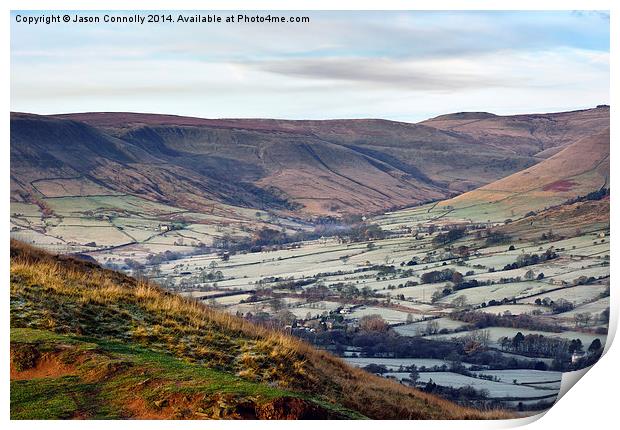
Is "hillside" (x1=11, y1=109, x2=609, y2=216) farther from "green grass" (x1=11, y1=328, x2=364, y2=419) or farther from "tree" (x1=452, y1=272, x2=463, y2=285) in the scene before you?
"green grass" (x1=11, y1=328, x2=364, y2=419)

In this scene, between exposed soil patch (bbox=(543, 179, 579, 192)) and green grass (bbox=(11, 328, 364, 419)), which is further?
exposed soil patch (bbox=(543, 179, 579, 192))

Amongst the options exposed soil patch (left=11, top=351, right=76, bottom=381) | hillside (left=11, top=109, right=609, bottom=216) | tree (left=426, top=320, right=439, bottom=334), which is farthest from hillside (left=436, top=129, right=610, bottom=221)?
exposed soil patch (left=11, top=351, right=76, bottom=381)

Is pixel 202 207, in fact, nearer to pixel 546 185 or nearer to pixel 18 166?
pixel 18 166

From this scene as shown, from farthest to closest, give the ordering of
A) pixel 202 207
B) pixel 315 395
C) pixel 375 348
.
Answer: pixel 202 207 → pixel 375 348 → pixel 315 395

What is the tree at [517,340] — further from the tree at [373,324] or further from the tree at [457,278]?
the tree at [457,278]

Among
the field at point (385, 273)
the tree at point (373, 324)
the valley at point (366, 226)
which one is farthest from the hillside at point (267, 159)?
the tree at point (373, 324)

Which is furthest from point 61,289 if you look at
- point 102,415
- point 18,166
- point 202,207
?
point 202,207
